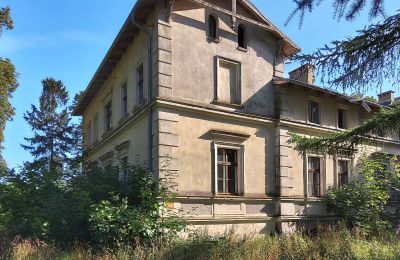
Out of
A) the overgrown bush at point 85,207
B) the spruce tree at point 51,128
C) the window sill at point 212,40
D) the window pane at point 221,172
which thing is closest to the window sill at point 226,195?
the window pane at point 221,172

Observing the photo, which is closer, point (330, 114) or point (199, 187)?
point (199, 187)

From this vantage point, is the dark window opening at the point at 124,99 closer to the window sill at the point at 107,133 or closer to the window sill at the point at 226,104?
the window sill at the point at 107,133

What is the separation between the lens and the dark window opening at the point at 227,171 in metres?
16.1

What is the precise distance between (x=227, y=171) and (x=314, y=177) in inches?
190

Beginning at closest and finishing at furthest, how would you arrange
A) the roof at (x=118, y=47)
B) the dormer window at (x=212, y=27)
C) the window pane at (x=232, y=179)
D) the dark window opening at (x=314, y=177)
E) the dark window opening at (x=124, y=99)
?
the roof at (x=118, y=47) < the window pane at (x=232, y=179) < the dormer window at (x=212, y=27) < the dark window opening at (x=314, y=177) < the dark window opening at (x=124, y=99)

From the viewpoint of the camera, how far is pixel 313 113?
767 inches

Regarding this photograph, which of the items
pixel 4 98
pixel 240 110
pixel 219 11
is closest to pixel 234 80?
pixel 240 110

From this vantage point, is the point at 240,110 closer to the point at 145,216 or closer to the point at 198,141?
the point at 198,141

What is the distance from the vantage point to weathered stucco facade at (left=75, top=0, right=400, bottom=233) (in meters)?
15.1

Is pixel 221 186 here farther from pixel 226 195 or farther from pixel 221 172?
pixel 221 172

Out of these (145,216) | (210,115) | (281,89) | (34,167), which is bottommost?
(145,216)

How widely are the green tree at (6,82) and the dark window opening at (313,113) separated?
13.9 m

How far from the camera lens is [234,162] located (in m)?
16.5

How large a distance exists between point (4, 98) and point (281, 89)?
14438 millimetres
